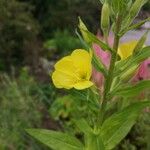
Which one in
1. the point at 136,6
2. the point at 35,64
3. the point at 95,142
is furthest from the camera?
the point at 35,64

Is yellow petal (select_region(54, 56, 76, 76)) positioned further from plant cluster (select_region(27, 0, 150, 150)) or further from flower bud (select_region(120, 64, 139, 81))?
flower bud (select_region(120, 64, 139, 81))

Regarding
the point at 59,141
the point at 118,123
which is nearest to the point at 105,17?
the point at 118,123

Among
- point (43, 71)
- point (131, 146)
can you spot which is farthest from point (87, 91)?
point (43, 71)

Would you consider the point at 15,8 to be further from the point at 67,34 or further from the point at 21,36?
the point at 67,34

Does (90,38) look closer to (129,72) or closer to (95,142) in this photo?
(129,72)

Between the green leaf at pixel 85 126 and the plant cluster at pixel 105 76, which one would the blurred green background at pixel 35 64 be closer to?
the plant cluster at pixel 105 76

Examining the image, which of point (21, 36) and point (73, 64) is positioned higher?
point (73, 64)
